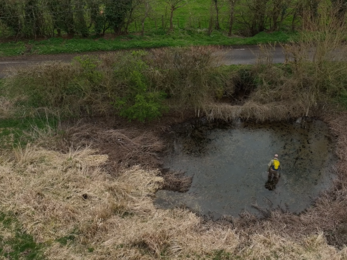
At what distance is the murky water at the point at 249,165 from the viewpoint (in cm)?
A: 1305

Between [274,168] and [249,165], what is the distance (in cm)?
147

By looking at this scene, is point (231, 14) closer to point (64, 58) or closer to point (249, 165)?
point (64, 58)

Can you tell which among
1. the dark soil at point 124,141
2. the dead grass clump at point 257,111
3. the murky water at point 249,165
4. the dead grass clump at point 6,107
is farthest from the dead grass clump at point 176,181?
the dead grass clump at point 6,107

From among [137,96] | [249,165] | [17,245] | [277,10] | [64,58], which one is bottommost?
[17,245]

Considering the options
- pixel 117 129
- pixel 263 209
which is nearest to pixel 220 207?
pixel 263 209

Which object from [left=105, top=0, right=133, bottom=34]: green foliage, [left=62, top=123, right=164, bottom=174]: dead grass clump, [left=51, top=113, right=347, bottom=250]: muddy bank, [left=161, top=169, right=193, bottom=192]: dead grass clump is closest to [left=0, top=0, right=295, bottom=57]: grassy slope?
[left=105, top=0, right=133, bottom=34]: green foliage

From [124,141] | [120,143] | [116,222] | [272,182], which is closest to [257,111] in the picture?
[272,182]

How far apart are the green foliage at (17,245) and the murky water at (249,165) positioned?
15.6 feet

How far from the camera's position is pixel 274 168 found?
44.4ft

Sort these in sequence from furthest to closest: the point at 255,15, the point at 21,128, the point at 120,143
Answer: the point at 255,15
the point at 21,128
the point at 120,143

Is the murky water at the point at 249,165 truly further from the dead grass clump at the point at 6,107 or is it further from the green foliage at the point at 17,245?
the dead grass clump at the point at 6,107

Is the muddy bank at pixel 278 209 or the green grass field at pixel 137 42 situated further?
the green grass field at pixel 137 42

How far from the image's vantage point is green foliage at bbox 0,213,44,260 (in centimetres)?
1016

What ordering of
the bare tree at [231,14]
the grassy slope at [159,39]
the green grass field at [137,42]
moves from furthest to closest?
the bare tree at [231,14]
the grassy slope at [159,39]
the green grass field at [137,42]
